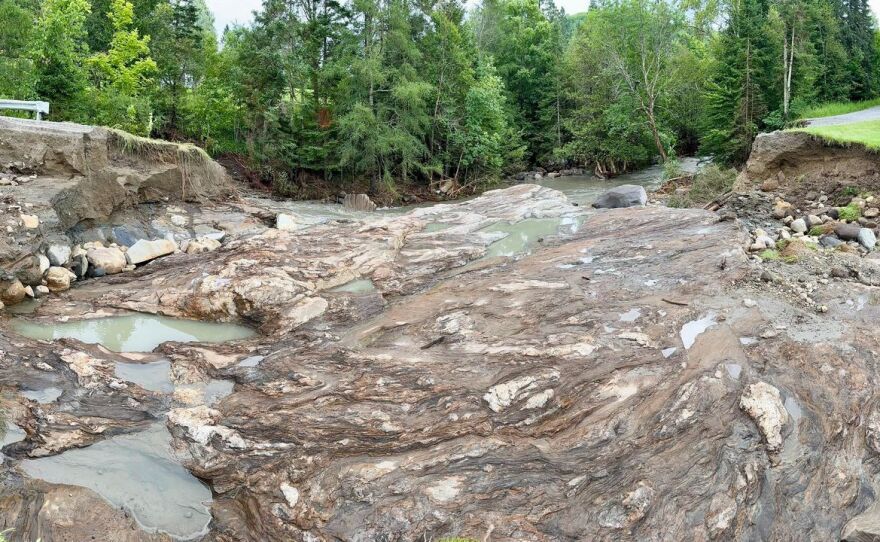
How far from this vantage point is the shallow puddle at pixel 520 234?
9.53m

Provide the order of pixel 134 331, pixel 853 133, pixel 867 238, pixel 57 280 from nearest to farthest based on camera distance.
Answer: pixel 134 331 → pixel 57 280 → pixel 867 238 → pixel 853 133

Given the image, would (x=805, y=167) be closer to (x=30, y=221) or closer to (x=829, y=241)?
(x=829, y=241)

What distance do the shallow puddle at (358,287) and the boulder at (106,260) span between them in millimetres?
3955

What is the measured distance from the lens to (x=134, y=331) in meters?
7.50

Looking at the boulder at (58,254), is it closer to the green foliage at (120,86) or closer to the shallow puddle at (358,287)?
the shallow puddle at (358,287)

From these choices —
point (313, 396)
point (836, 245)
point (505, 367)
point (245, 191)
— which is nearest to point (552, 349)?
point (505, 367)

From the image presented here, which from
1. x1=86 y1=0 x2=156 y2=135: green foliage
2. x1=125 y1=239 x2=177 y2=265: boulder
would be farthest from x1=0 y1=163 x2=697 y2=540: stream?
x1=86 y1=0 x2=156 y2=135: green foliage

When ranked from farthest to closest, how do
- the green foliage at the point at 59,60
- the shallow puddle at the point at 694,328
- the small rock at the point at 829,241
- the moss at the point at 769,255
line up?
the green foliage at the point at 59,60 < the small rock at the point at 829,241 < the moss at the point at 769,255 < the shallow puddle at the point at 694,328

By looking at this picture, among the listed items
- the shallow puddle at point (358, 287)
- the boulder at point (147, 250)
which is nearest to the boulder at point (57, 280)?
the boulder at point (147, 250)

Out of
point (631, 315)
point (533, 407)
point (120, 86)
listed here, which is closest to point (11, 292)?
point (533, 407)

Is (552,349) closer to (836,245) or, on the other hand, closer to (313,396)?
(313,396)

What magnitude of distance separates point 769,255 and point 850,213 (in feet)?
15.2

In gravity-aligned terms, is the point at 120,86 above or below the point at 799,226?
above

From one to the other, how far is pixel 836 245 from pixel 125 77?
68.3 ft
